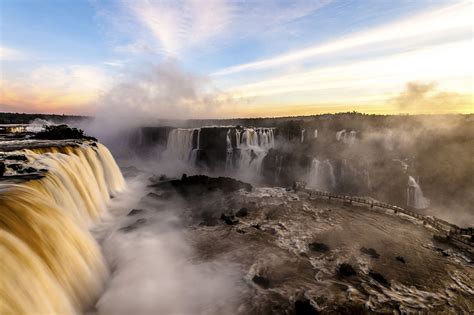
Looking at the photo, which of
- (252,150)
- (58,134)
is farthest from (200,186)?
(252,150)

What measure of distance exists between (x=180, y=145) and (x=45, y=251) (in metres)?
43.6

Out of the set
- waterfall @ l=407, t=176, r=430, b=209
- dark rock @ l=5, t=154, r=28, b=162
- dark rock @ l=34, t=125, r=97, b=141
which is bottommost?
waterfall @ l=407, t=176, r=430, b=209

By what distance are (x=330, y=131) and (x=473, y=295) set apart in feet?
124

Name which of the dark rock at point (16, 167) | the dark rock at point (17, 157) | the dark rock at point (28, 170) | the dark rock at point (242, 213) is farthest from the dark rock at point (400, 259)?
the dark rock at point (17, 157)

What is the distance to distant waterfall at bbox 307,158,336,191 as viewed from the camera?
39.2 metres

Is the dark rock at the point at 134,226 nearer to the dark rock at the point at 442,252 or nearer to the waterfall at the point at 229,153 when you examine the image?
the dark rock at the point at 442,252

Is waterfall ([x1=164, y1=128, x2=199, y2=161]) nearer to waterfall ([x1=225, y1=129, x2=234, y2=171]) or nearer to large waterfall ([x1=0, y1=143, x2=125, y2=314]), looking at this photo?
waterfall ([x1=225, y1=129, x2=234, y2=171])

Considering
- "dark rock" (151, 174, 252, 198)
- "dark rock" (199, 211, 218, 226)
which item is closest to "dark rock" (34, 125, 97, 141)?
"dark rock" (151, 174, 252, 198)

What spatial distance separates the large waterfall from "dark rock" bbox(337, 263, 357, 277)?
10160 mm

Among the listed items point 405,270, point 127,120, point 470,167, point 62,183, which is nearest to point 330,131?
point 470,167

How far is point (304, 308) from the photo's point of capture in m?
9.12

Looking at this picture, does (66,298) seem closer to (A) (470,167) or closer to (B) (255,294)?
(B) (255,294)

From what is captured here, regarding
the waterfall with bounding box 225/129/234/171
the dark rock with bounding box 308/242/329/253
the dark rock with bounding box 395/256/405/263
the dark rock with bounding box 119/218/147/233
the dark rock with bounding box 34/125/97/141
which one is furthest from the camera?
the waterfall with bounding box 225/129/234/171

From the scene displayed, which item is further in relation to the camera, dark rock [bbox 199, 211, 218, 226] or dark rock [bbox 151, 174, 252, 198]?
dark rock [bbox 151, 174, 252, 198]
